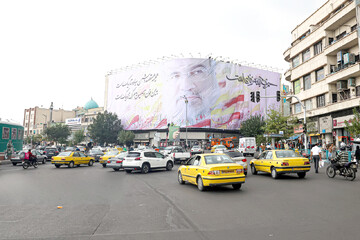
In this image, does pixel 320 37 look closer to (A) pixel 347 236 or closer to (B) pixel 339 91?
(B) pixel 339 91

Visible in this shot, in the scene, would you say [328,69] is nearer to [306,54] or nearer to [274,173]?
[306,54]

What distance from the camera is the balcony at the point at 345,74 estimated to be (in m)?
28.4

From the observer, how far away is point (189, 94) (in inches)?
2987

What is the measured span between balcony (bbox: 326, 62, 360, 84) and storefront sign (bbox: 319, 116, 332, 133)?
4.17 metres

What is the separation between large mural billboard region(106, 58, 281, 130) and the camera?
250ft

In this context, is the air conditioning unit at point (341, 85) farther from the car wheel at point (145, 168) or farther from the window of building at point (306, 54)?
the car wheel at point (145, 168)

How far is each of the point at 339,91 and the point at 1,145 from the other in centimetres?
3462

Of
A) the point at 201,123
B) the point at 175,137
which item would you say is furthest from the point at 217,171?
the point at 201,123

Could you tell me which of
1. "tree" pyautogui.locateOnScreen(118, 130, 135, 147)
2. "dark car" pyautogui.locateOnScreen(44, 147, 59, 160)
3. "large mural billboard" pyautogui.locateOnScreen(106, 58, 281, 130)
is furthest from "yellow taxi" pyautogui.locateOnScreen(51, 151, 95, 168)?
"tree" pyautogui.locateOnScreen(118, 130, 135, 147)

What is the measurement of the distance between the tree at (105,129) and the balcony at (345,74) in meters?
60.3

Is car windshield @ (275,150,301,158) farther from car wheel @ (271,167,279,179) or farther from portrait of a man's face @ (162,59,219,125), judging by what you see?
portrait of a man's face @ (162,59,219,125)

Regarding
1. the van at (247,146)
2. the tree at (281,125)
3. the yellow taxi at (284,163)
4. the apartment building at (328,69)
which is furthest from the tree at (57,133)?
the yellow taxi at (284,163)

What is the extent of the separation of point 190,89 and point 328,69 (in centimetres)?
4516

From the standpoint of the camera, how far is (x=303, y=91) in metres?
38.4
